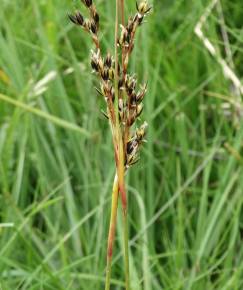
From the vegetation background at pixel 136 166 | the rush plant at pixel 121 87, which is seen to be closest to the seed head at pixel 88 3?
the rush plant at pixel 121 87

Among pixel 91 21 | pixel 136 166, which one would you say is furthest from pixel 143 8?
pixel 136 166

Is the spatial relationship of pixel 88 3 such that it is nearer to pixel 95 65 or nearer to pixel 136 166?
pixel 95 65

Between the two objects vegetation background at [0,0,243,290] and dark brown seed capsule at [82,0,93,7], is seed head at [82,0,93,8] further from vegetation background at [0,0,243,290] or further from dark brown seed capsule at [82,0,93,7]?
vegetation background at [0,0,243,290]

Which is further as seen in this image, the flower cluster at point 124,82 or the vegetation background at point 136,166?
the vegetation background at point 136,166

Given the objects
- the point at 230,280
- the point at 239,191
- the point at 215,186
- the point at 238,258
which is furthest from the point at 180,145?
the point at 230,280

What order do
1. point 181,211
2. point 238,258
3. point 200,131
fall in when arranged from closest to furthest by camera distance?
point 181,211 < point 238,258 < point 200,131

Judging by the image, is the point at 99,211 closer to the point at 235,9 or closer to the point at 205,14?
the point at 205,14

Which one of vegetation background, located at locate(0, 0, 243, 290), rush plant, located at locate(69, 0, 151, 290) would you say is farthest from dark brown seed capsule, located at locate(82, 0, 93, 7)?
vegetation background, located at locate(0, 0, 243, 290)

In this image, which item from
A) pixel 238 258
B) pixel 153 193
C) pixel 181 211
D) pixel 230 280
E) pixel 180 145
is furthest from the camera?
pixel 180 145

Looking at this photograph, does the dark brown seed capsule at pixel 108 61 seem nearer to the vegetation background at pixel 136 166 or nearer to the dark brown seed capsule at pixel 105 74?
the dark brown seed capsule at pixel 105 74
